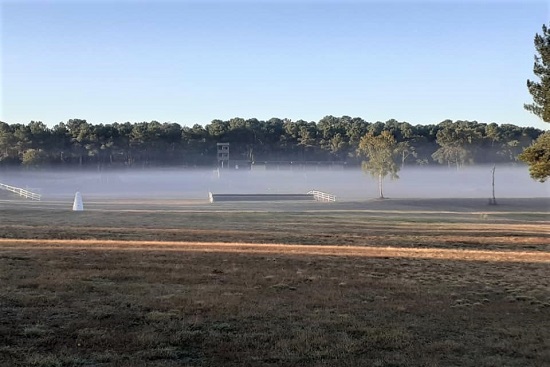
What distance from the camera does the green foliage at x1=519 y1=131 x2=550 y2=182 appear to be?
810 inches

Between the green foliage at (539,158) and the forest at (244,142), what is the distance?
85700 millimetres

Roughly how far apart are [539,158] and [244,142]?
109522mm

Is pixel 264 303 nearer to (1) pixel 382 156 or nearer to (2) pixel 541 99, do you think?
(2) pixel 541 99

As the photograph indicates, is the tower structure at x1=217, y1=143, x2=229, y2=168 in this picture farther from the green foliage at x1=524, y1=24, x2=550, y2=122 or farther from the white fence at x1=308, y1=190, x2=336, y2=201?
the green foliage at x1=524, y1=24, x2=550, y2=122

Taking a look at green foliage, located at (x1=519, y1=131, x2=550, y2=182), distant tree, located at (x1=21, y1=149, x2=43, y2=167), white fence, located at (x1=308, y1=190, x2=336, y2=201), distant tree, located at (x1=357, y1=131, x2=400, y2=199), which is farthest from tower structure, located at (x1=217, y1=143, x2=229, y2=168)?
green foliage, located at (x1=519, y1=131, x2=550, y2=182)

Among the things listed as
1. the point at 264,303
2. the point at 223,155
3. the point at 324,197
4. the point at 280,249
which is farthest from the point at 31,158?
the point at 264,303

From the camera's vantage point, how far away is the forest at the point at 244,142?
11069cm

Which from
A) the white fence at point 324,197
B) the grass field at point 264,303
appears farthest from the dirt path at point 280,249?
the white fence at point 324,197

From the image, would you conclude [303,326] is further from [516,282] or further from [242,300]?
[516,282]

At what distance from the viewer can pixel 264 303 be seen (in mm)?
8688

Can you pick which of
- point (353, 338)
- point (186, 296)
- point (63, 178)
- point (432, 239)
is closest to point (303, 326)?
point (353, 338)

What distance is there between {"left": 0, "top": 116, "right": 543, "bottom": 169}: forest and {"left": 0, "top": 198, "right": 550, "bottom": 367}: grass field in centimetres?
9404

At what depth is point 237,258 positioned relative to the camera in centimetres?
1383

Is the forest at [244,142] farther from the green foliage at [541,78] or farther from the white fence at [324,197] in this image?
the green foliage at [541,78]
